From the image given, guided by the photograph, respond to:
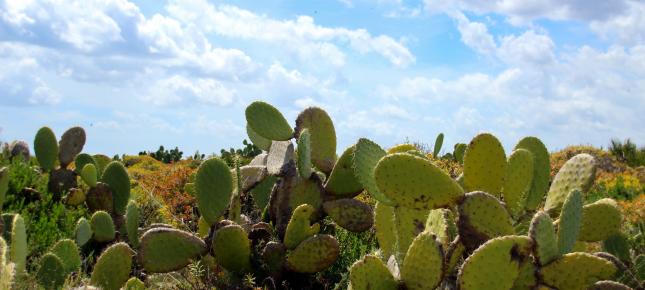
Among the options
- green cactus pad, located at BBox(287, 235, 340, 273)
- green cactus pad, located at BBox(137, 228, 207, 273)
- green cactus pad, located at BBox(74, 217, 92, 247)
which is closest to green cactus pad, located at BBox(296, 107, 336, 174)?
green cactus pad, located at BBox(287, 235, 340, 273)

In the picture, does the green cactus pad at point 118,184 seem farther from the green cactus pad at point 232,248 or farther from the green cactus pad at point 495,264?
the green cactus pad at point 495,264

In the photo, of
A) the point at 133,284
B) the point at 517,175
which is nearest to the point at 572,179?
the point at 517,175

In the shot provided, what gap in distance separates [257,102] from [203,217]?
3.35 feet

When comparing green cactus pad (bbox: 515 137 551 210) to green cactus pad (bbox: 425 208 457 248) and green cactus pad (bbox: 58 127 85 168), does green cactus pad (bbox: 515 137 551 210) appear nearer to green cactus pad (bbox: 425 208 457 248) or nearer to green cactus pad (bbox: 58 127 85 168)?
green cactus pad (bbox: 425 208 457 248)

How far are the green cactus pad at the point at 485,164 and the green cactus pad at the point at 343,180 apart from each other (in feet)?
4.53

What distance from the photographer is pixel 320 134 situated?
5.40 metres

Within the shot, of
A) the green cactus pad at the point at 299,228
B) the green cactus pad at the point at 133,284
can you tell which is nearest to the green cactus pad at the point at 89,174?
the green cactus pad at the point at 133,284

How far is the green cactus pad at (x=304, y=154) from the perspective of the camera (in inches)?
195

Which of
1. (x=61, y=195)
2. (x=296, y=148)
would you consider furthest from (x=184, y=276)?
(x=61, y=195)

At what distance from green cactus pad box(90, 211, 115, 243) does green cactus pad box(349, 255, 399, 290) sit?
3376mm

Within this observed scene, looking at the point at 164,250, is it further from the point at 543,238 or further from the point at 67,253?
the point at 543,238

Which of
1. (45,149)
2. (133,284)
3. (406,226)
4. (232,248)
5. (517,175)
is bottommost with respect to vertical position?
(133,284)

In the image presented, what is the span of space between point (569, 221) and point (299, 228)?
71.7 inches

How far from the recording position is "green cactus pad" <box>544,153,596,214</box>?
3.95m
